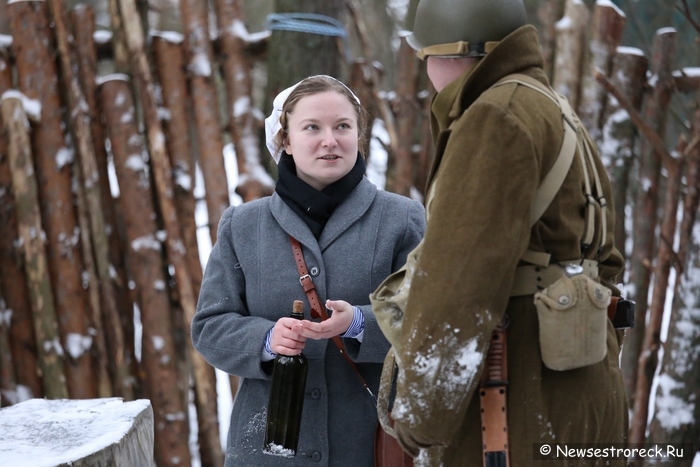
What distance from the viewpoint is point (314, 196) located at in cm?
226

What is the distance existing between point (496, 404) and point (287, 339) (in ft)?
1.98

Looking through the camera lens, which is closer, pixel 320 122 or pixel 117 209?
pixel 320 122

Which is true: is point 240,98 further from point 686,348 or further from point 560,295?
point 560,295

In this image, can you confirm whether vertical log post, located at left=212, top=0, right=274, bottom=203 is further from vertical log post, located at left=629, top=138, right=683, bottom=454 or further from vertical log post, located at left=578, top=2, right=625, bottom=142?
vertical log post, located at left=629, top=138, right=683, bottom=454

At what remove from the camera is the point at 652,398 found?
159 inches

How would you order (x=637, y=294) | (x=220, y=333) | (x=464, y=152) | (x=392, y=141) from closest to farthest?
(x=464, y=152) < (x=220, y=333) < (x=637, y=294) < (x=392, y=141)

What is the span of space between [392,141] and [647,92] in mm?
1359

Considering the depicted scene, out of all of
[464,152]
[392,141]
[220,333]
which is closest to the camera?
[464,152]

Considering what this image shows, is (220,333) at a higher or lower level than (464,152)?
lower

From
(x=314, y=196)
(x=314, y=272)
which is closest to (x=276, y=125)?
(x=314, y=196)

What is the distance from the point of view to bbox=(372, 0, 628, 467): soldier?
5.13 ft

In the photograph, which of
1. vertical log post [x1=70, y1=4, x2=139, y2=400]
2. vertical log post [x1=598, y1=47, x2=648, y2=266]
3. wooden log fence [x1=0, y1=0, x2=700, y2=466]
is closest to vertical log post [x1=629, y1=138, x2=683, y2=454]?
wooden log fence [x1=0, y1=0, x2=700, y2=466]

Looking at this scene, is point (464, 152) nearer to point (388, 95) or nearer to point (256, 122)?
point (256, 122)

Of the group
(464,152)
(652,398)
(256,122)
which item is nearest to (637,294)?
(652,398)
